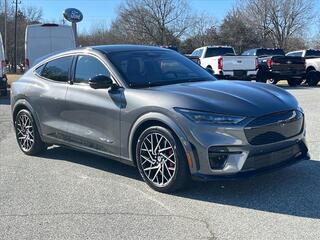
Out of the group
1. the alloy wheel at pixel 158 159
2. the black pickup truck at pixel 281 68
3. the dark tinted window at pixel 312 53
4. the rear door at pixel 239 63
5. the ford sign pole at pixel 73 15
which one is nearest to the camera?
the alloy wheel at pixel 158 159

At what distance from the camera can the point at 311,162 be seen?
21.6 ft

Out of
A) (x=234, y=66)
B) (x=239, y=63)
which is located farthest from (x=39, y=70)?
(x=239, y=63)

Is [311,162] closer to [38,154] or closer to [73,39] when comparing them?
[38,154]

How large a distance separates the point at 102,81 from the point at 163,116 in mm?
1006

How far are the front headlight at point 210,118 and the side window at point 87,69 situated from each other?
1.48m

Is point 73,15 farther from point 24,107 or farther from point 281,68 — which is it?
point 24,107

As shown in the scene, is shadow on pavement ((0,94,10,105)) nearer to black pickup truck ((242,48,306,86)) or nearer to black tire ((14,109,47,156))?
black tire ((14,109,47,156))

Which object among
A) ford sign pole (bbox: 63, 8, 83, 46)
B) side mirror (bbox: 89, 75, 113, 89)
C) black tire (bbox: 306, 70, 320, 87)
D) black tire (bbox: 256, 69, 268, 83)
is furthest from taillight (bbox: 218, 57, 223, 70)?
side mirror (bbox: 89, 75, 113, 89)

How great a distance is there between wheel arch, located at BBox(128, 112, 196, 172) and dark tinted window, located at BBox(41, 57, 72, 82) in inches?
63.9

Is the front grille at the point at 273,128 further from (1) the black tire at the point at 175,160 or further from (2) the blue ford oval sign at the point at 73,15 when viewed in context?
(2) the blue ford oval sign at the point at 73,15

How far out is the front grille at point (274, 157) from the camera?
5008 mm

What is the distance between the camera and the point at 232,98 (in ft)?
17.3

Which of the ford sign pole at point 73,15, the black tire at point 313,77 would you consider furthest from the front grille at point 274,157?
the ford sign pole at point 73,15

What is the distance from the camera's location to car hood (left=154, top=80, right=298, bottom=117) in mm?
5090
